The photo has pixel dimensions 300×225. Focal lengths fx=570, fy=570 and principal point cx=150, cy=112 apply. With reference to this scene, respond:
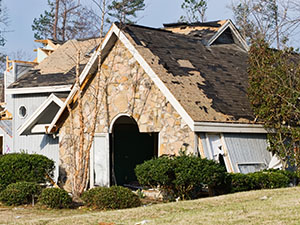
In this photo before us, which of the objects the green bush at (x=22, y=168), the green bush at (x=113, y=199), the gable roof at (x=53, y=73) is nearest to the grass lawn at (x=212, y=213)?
the green bush at (x=113, y=199)

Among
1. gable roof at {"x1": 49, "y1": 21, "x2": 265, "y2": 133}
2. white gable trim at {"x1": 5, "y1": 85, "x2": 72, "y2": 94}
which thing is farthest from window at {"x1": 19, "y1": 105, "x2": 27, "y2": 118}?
gable roof at {"x1": 49, "y1": 21, "x2": 265, "y2": 133}

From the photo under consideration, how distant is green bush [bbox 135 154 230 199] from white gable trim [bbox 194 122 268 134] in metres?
1.36

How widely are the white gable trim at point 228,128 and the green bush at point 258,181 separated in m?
1.58

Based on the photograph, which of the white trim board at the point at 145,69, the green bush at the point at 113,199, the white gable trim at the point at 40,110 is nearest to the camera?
the green bush at the point at 113,199

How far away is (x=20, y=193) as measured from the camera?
16.2 metres

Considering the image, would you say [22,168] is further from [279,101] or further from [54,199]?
[279,101]

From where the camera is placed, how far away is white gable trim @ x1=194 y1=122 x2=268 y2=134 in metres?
16.6

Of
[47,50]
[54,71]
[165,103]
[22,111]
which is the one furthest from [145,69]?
[47,50]

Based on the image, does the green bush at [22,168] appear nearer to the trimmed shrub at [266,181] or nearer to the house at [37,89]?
the house at [37,89]

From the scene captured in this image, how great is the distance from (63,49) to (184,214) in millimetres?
20924

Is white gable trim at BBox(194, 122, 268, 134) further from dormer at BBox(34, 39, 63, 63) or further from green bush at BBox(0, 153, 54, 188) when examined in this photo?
dormer at BBox(34, 39, 63, 63)

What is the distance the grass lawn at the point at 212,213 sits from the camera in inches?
419

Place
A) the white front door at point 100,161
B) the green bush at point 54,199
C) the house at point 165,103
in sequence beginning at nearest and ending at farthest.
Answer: the green bush at point 54,199, the house at point 165,103, the white front door at point 100,161

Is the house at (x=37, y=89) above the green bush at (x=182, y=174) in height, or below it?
above
